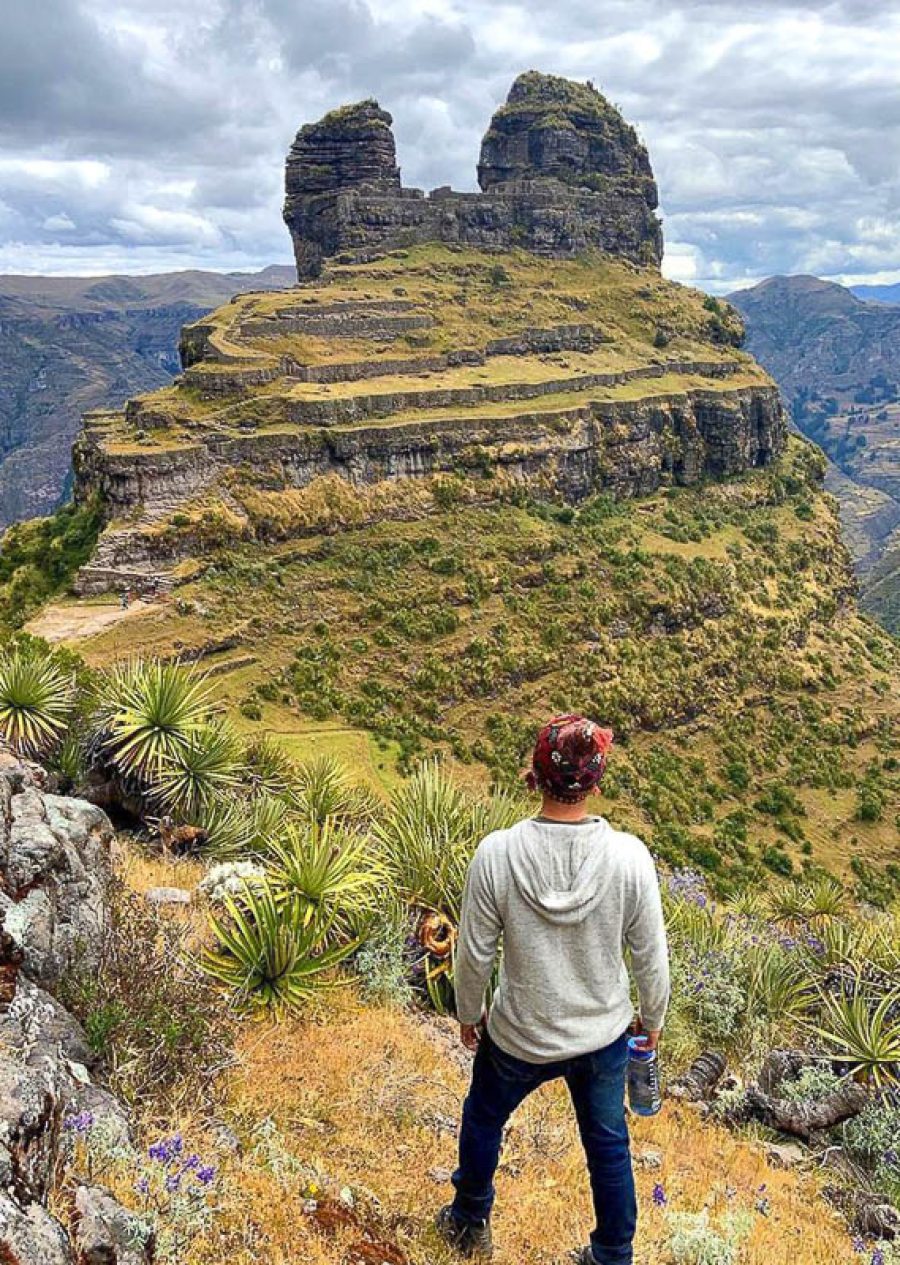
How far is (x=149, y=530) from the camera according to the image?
30.1m

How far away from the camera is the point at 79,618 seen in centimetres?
2723

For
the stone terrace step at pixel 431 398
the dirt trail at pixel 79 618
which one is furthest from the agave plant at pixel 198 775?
the stone terrace step at pixel 431 398

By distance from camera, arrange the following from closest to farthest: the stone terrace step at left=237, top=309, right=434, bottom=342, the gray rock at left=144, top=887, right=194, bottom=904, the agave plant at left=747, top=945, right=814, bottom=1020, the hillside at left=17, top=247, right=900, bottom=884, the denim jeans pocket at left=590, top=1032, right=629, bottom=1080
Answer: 1. the denim jeans pocket at left=590, top=1032, right=629, bottom=1080
2. the gray rock at left=144, top=887, right=194, bottom=904
3. the agave plant at left=747, top=945, right=814, bottom=1020
4. the hillside at left=17, top=247, right=900, bottom=884
5. the stone terrace step at left=237, top=309, right=434, bottom=342

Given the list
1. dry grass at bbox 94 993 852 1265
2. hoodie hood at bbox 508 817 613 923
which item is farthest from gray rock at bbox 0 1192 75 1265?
hoodie hood at bbox 508 817 613 923

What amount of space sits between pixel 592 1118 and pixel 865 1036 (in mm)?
4676

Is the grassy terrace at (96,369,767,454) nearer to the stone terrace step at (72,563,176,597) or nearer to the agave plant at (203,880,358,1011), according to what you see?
the stone terrace step at (72,563,176,597)

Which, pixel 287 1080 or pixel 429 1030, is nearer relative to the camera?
pixel 287 1080

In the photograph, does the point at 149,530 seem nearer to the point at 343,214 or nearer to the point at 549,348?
the point at 549,348

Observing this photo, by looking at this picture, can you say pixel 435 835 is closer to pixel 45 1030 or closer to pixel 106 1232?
pixel 45 1030

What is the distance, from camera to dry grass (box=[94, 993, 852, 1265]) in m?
4.17

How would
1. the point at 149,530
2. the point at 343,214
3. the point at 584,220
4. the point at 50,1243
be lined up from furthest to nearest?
1. the point at 584,220
2. the point at 343,214
3. the point at 149,530
4. the point at 50,1243

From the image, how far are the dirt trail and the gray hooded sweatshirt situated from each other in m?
24.2

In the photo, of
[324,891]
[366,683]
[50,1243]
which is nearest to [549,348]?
[366,683]

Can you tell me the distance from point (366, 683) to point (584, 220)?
53820 mm
